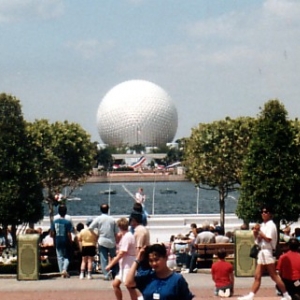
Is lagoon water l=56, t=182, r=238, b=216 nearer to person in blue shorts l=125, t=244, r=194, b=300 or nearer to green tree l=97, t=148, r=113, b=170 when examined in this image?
green tree l=97, t=148, r=113, b=170

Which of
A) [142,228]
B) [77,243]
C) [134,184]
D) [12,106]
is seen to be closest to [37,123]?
[12,106]

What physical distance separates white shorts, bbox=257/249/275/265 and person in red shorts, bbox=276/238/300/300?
173cm

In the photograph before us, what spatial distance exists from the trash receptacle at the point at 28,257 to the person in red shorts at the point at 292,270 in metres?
6.77

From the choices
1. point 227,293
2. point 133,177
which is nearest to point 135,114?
point 133,177

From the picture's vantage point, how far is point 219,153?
2105 inches

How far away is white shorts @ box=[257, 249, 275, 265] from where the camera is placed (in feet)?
47.2

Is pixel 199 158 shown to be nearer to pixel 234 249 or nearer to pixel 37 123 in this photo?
pixel 37 123

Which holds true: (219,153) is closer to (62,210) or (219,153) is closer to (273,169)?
(273,169)

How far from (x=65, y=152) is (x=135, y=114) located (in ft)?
396

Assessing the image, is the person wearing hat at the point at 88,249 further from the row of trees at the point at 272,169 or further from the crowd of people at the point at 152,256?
the row of trees at the point at 272,169

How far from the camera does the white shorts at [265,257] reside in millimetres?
14375

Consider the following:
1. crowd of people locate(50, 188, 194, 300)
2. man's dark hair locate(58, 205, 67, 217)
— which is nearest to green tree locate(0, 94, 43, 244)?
crowd of people locate(50, 188, 194, 300)

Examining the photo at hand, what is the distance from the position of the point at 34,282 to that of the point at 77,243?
1722 mm

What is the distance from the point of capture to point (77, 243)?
64.0 feet
